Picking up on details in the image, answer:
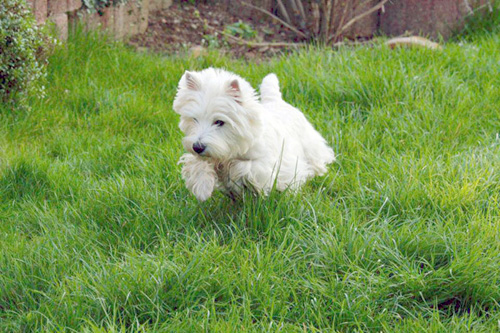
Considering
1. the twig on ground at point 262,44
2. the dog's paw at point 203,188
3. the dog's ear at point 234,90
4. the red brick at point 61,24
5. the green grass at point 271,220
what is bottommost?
the green grass at point 271,220

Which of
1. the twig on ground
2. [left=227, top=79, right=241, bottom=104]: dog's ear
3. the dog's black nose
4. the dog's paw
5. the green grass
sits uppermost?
[left=227, top=79, right=241, bottom=104]: dog's ear

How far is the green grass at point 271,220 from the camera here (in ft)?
9.01

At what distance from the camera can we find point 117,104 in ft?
17.1

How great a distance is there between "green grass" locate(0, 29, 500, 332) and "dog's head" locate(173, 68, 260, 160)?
415 mm

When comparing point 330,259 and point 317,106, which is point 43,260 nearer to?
point 330,259

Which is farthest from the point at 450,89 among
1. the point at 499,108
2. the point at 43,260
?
the point at 43,260

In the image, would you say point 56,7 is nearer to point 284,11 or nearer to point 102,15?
point 102,15

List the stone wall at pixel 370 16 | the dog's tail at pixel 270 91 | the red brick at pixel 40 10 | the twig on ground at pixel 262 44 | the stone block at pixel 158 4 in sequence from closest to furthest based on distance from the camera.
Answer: the dog's tail at pixel 270 91
the red brick at pixel 40 10
the stone wall at pixel 370 16
the twig on ground at pixel 262 44
the stone block at pixel 158 4

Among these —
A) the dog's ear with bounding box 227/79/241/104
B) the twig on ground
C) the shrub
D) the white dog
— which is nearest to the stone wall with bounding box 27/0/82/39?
the shrub

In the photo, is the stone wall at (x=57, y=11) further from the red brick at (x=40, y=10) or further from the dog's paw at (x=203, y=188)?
the dog's paw at (x=203, y=188)

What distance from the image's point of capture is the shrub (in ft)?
15.2

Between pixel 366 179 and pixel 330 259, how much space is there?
1.00 metres

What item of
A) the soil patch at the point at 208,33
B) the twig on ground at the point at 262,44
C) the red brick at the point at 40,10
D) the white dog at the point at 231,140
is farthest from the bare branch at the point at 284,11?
the white dog at the point at 231,140

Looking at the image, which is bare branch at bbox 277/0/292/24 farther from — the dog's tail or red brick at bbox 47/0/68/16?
the dog's tail
